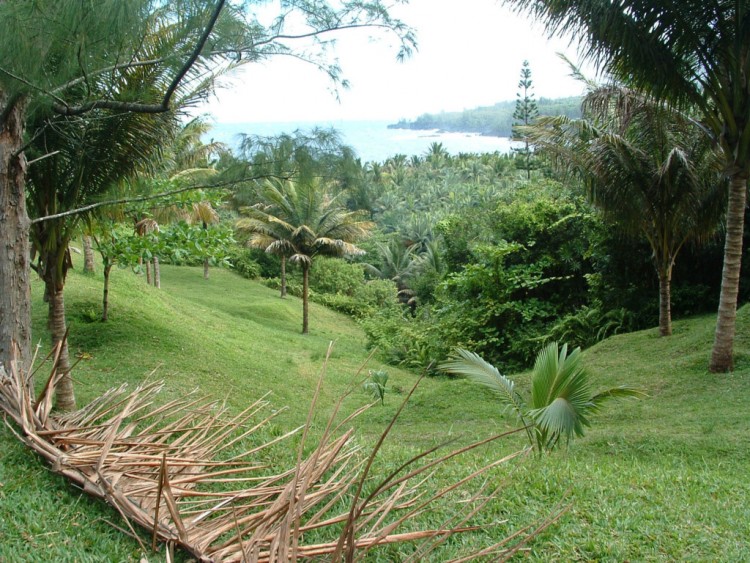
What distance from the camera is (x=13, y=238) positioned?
410 centimetres

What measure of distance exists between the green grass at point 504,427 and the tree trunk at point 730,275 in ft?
0.88

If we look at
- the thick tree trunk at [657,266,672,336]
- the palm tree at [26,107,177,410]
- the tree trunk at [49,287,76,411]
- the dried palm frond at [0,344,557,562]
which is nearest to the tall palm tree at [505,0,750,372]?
the thick tree trunk at [657,266,672,336]

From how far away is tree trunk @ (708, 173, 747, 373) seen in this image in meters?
7.33

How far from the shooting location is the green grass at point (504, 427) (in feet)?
7.82

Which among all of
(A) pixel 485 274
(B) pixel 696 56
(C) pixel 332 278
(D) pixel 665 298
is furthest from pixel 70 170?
(C) pixel 332 278

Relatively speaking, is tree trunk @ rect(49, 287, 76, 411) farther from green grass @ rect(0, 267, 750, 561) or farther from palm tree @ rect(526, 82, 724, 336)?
palm tree @ rect(526, 82, 724, 336)

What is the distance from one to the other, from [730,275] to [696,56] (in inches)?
110

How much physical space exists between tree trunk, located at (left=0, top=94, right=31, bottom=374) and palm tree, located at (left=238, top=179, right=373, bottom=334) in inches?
649

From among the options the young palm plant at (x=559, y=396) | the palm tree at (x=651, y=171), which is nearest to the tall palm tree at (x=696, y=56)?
the palm tree at (x=651, y=171)

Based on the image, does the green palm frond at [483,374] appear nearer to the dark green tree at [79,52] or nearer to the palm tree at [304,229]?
the dark green tree at [79,52]

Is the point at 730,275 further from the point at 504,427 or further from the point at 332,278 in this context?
the point at 332,278

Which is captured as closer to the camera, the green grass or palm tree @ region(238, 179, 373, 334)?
the green grass

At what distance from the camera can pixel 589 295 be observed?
1358cm

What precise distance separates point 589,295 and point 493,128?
52.4 meters
